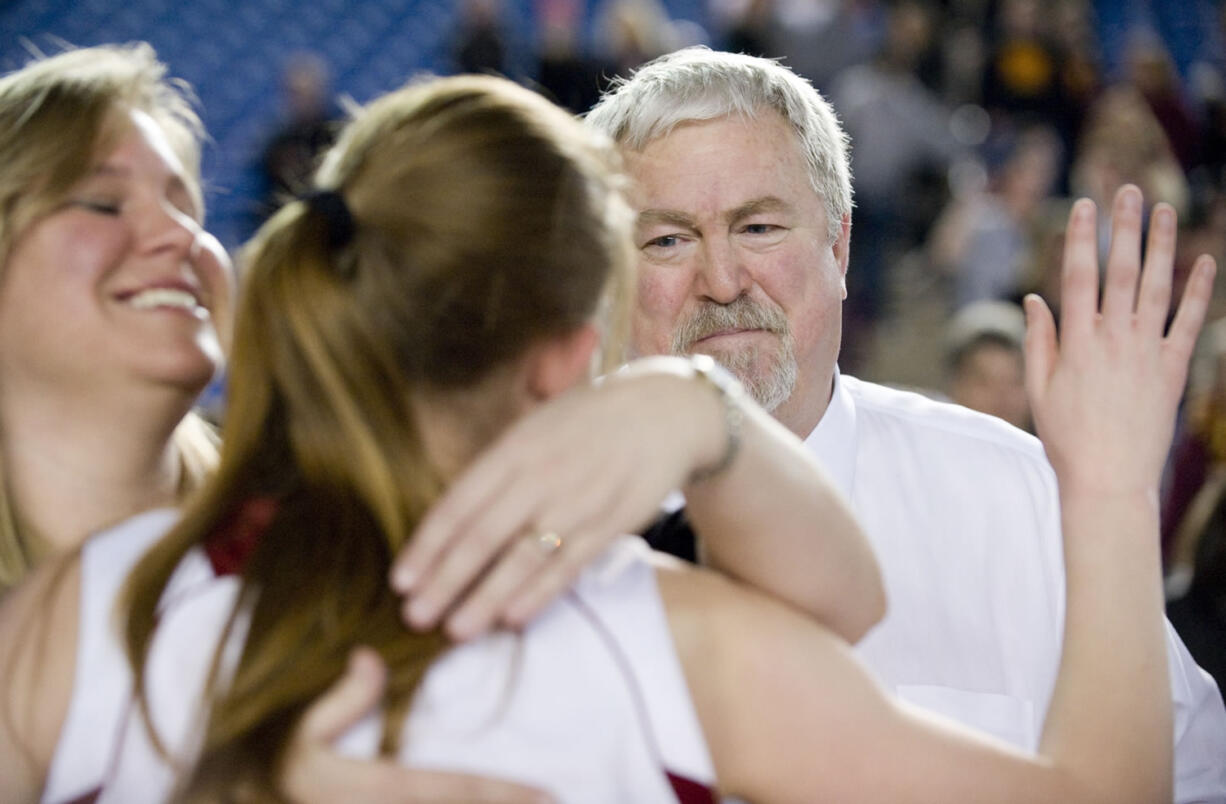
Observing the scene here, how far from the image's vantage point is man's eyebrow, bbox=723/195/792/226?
2215 millimetres

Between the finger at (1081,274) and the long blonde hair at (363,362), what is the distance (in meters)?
0.53

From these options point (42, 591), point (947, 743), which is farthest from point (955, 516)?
point (42, 591)

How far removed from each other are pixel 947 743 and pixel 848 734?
0.34 feet

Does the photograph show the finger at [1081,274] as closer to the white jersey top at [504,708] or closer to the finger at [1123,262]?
the finger at [1123,262]

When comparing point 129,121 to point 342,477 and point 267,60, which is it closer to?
point 342,477

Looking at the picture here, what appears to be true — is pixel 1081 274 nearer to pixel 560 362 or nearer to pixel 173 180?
pixel 560 362

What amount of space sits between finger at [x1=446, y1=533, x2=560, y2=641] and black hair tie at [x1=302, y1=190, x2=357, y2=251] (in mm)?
309

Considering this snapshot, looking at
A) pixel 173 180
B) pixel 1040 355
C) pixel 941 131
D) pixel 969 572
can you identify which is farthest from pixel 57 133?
pixel 941 131

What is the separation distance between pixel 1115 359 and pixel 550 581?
64 centimetres

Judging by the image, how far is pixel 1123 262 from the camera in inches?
53.8

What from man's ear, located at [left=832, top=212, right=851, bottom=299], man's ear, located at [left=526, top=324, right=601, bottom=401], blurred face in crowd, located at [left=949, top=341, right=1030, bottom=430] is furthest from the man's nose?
blurred face in crowd, located at [left=949, top=341, right=1030, bottom=430]

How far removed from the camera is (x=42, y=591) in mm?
1228

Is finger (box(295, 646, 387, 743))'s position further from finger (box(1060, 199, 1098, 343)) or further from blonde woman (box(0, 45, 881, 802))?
finger (box(1060, 199, 1098, 343))

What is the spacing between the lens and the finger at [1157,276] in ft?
4.46
